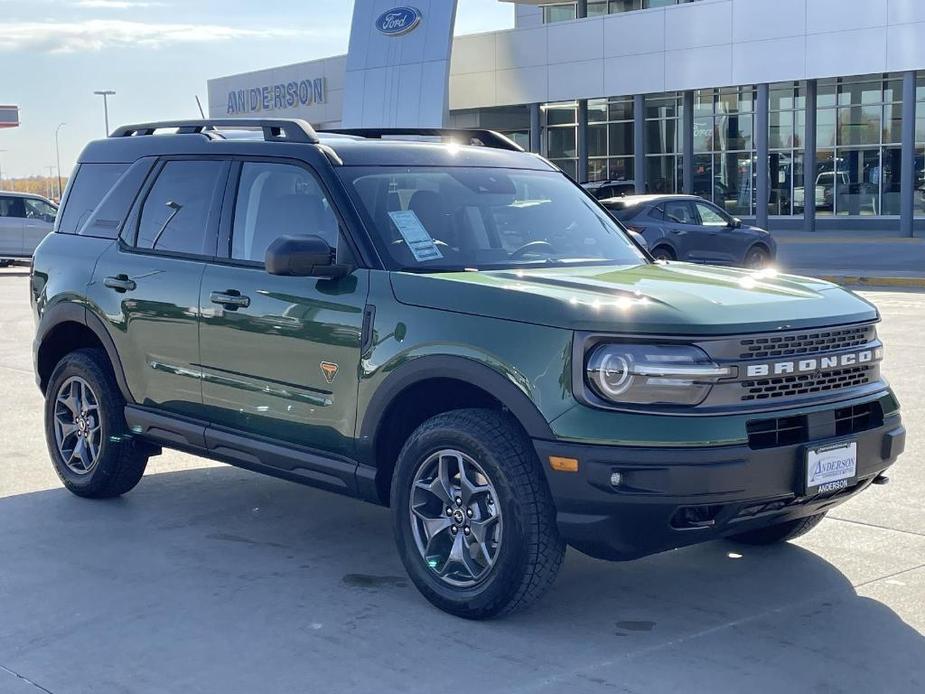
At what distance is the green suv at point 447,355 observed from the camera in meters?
4.51

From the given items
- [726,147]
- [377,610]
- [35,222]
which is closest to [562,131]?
[726,147]

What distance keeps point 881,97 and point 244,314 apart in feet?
109

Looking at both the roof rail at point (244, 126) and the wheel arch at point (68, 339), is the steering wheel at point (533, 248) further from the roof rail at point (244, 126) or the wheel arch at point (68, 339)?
the wheel arch at point (68, 339)

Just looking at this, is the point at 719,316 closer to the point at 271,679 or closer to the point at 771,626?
the point at 771,626

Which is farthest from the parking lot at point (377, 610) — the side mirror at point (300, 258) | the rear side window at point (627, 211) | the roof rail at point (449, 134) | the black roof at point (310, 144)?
the rear side window at point (627, 211)

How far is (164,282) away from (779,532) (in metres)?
3.20

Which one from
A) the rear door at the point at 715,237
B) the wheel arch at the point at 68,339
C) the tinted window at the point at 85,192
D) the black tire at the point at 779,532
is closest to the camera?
the black tire at the point at 779,532

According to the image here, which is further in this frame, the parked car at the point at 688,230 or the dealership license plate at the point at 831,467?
the parked car at the point at 688,230

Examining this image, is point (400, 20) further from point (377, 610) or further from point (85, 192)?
point (377, 610)

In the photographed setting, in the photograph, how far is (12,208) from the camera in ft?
94.1

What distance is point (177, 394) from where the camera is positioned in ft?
20.4

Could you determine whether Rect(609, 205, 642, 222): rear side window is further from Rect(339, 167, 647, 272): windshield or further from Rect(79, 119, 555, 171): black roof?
Rect(339, 167, 647, 272): windshield

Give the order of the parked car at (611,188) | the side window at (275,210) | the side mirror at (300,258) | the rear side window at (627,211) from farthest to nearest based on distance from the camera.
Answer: the parked car at (611,188) < the rear side window at (627,211) < the side window at (275,210) < the side mirror at (300,258)

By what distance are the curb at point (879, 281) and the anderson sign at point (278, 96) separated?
30881 mm
